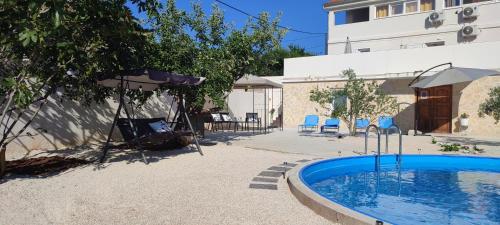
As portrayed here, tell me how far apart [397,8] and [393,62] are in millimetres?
7993

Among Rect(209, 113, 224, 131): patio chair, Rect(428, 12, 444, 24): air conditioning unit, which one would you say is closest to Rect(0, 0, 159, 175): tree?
Rect(209, 113, 224, 131): patio chair

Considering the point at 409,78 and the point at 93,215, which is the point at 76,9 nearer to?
the point at 93,215

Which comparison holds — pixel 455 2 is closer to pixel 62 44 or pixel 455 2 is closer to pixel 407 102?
pixel 407 102

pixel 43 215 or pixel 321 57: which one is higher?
pixel 321 57

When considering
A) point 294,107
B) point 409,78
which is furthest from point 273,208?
point 294,107

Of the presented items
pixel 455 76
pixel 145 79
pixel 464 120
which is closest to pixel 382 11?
pixel 464 120

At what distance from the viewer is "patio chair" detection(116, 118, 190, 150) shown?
937 centimetres

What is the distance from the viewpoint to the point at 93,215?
16.2 feet

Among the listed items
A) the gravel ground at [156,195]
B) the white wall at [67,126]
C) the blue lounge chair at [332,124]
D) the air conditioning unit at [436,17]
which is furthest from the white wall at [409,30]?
the gravel ground at [156,195]

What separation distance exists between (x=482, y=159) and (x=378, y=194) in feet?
14.2

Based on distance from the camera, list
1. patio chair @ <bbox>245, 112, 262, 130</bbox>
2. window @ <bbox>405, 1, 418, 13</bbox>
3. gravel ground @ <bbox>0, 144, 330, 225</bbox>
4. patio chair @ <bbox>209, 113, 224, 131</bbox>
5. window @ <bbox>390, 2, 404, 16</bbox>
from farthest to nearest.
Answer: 1. window @ <bbox>390, 2, 404, 16</bbox>
2. window @ <bbox>405, 1, 418, 13</bbox>
3. patio chair @ <bbox>245, 112, 262, 130</bbox>
4. patio chair @ <bbox>209, 113, 224, 131</bbox>
5. gravel ground @ <bbox>0, 144, 330, 225</bbox>

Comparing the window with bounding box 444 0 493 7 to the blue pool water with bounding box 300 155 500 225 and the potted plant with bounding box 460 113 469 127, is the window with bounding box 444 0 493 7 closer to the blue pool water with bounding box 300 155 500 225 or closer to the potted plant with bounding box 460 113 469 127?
the potted plant with bounding box 460 113 469 127

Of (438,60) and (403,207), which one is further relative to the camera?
(438,60)

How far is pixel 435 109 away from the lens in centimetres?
1827
